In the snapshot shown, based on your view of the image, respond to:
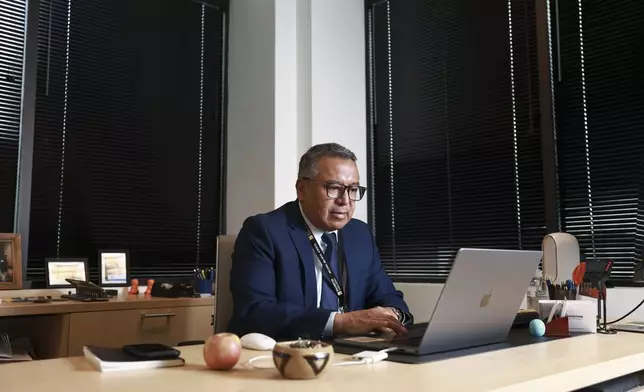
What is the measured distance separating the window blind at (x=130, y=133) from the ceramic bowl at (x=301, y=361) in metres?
2.40

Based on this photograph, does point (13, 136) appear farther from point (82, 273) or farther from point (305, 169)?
point (305, 169)

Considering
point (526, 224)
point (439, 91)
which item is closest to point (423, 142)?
point (439, 91)

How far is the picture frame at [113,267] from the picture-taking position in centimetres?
306

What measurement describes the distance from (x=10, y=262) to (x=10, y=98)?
0.86m

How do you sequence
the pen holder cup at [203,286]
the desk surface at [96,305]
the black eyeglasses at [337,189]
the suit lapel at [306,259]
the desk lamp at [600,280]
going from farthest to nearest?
the pen holder cup at [203,286], the desk surface at [96,305], the black eyeglasses at [337,189], the suit lapel at [306,259], the desk lamp at [600,280]

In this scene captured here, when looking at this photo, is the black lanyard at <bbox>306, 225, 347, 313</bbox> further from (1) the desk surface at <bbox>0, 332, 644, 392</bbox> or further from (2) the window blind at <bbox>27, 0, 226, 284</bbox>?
Answer: (2) the window blind at <bbox>27, 0, 226, 284</bbox>

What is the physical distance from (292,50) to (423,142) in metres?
0.96

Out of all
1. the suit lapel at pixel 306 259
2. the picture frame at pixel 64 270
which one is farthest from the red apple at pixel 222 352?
the picture frame at pixel 64 270

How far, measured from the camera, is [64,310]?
2385mm

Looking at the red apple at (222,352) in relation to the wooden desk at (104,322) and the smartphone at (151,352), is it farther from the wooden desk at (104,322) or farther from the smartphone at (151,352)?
the wooden desk at (104,322)

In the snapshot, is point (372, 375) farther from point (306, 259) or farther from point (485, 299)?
point (306, 259)

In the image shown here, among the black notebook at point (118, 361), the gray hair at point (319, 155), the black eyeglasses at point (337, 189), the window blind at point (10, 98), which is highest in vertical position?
the window blind at point (10, 98)

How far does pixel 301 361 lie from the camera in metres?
0.99

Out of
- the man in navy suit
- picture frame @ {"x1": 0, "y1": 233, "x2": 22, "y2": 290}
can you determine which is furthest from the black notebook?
→ picture frame @ {"x1": 0, "y1": 233, "x2": 22, "y2": 290}
